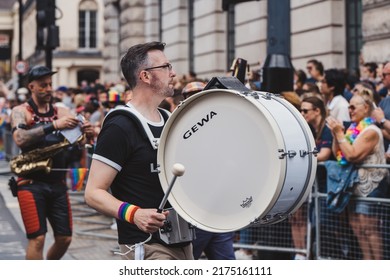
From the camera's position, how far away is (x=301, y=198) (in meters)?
3.95

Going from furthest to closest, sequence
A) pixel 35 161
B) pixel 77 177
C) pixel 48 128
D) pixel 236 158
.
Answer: pixel 77 177
pixel 35 161
pixel 48 128
pixel 236 158

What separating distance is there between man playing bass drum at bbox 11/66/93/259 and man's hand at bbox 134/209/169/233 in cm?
292

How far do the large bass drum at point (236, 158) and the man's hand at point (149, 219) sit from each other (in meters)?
0.11

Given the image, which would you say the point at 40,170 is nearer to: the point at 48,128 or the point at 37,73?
the point at 48,128

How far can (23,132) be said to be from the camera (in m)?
7.07

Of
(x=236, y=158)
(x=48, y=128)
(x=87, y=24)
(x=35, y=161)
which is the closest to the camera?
(x=236, y=158)

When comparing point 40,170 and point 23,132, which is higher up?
point 23,132

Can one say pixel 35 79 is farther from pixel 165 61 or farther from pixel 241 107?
pixel 241 107

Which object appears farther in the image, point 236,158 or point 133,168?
point 133,168

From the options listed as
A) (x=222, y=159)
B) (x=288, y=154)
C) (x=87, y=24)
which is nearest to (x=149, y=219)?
(x=222, y=159)

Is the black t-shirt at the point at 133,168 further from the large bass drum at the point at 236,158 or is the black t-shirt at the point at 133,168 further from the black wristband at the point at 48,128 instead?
the black wristband at the point at 48,128

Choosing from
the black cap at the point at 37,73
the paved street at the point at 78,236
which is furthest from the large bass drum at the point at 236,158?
the paved street at the point at 78,236

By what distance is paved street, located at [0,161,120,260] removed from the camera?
907cm

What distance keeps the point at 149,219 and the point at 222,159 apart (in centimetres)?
42
